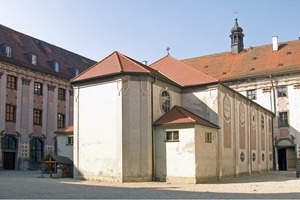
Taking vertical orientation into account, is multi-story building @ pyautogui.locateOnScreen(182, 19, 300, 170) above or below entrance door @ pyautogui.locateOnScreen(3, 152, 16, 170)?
above

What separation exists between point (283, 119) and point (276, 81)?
4.32 metres

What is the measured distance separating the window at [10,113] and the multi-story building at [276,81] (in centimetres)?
2401

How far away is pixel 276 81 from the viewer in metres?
42.4

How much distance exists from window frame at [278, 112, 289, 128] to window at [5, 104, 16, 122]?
2822cm

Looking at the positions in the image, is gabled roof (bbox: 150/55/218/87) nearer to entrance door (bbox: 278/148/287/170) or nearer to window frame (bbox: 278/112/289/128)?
window frame (bbox: 278/112/289/128)

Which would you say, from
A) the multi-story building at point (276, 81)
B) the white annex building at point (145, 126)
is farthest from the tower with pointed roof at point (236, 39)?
the white annex building at point (145, 126)

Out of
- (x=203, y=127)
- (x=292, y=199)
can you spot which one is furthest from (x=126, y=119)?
(x=292, y=199)

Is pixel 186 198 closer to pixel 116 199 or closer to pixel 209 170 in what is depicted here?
pixel 116 199

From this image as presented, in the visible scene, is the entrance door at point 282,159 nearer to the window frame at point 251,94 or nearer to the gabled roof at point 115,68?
the window frame at point 251,94

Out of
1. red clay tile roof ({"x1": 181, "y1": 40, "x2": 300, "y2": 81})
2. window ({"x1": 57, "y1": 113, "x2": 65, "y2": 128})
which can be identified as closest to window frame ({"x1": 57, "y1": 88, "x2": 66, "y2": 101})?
window ({"x1": 57, "y1": 113, "x2": 65, "y2": 128})

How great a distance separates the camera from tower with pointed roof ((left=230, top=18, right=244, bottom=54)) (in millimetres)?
49562

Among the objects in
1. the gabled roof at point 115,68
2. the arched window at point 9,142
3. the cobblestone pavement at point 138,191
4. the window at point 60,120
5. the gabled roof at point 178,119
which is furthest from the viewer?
the window at point 60,120

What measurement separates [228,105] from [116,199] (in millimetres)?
16774

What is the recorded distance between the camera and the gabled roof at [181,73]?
27078 millimetres
